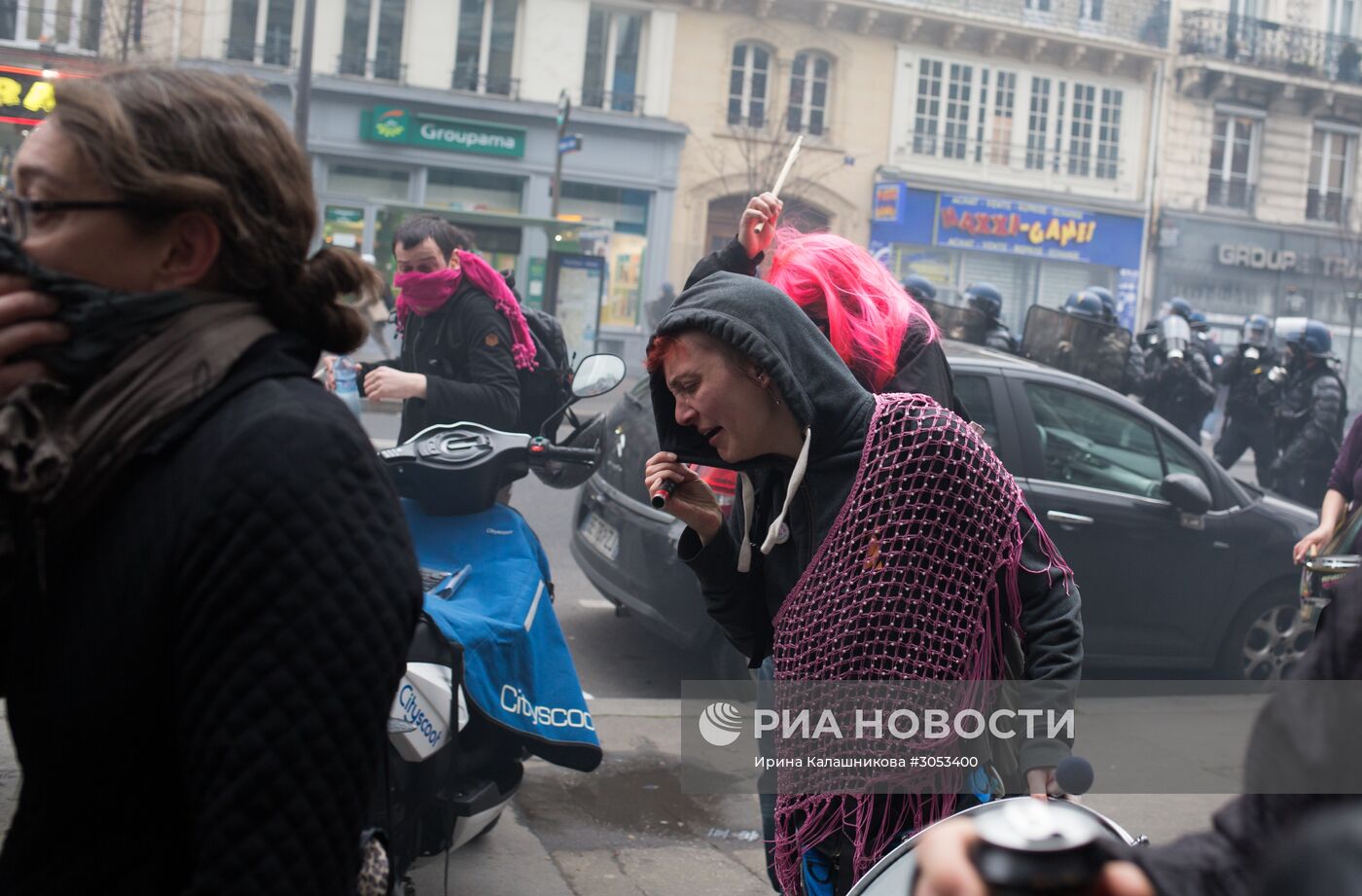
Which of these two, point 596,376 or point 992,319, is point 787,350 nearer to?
point 596,376

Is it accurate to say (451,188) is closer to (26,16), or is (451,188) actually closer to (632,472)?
(26,16)

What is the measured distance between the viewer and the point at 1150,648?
628cm

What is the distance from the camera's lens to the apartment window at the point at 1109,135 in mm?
30438

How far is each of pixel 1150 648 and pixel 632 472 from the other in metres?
2.58

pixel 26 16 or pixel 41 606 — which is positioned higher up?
pixel 26 16

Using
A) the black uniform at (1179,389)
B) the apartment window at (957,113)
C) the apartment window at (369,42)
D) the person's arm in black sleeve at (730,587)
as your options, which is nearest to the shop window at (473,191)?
the apartment window at (369,42)

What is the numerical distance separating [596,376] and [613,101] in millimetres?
23395

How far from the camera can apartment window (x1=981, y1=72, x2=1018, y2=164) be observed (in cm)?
2944

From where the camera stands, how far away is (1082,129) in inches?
1201

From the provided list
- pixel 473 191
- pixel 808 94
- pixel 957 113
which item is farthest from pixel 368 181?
pixel 957 113

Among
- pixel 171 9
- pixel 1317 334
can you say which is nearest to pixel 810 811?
pixel 1317 334

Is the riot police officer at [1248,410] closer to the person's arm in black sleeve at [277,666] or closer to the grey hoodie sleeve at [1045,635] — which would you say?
the grey hoodie sleeve at [1045,635]

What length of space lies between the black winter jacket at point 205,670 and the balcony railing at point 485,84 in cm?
2533

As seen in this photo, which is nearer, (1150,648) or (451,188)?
(1150,648)
